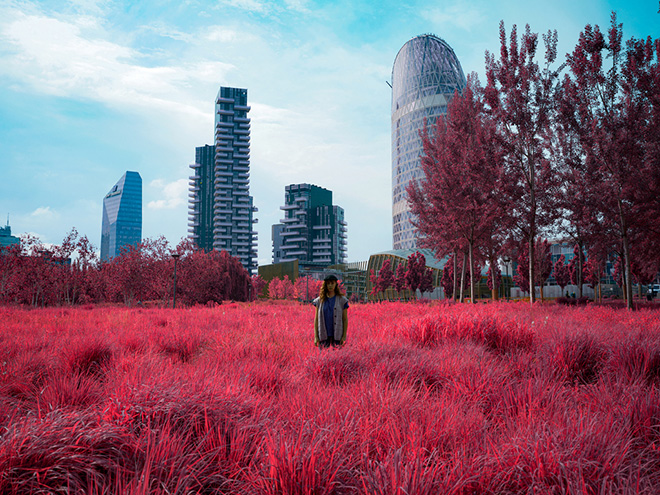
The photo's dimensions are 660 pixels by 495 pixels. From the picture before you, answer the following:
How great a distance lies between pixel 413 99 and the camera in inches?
4685

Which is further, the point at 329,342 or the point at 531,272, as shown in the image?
the point at 531,272

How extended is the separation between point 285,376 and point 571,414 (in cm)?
230

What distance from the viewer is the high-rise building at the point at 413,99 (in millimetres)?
114806

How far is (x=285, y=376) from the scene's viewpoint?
3.71m

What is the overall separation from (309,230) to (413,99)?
63166 mm

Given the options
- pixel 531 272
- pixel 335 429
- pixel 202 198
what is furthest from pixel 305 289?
pixel 202 198

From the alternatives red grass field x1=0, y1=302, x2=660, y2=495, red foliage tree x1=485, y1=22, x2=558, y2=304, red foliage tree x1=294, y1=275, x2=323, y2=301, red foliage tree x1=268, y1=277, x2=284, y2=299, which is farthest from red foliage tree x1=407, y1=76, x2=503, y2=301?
red foliage tree x1=268, y1=277, x2=284, y2=299

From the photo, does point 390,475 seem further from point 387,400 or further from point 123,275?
point 123,275

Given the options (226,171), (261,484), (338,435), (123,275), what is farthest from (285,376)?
(226,171)

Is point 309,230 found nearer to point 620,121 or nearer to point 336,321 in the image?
point 620,121

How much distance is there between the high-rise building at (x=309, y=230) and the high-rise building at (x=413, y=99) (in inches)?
1514

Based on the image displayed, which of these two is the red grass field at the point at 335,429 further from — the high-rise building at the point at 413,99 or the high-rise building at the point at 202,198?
the high-rise building at the point at 202,198

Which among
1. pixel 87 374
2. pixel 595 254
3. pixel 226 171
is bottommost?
pixel 87 374

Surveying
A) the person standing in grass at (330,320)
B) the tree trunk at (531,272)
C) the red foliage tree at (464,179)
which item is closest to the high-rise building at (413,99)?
the red foliage tree at (464,179)
